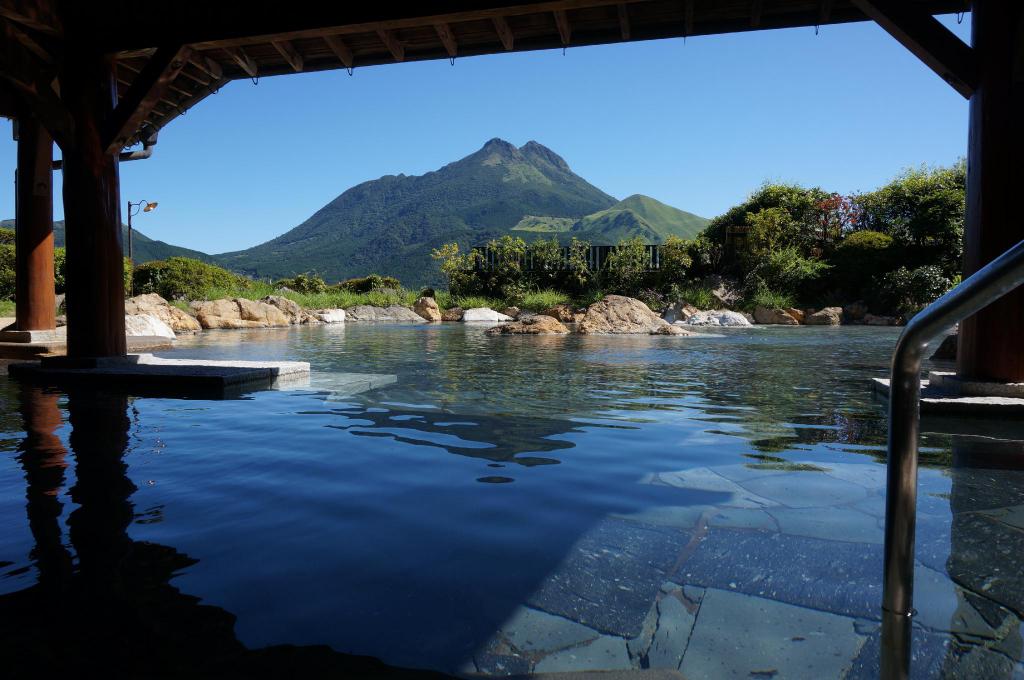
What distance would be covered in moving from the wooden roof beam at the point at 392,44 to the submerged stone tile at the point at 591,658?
18.5ft

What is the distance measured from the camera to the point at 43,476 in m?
2.98

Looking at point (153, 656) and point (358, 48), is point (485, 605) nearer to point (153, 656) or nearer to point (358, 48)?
point (153, 656)

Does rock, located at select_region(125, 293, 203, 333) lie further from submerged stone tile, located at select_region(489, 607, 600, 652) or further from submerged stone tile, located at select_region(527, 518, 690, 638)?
submerged stone tile, located at select_region(489, 607, 600, 652)

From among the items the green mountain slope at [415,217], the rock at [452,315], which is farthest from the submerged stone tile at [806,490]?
the green mountain slope at [415,217]

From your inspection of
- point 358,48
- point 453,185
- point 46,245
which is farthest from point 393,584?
point 453,185

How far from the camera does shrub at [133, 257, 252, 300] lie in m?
25.6

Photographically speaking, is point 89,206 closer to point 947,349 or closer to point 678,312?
point 947,349

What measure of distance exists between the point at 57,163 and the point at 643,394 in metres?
9.11

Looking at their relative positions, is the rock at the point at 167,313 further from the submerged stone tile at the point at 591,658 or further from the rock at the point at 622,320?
the submerged stone tile at the point at 591,658

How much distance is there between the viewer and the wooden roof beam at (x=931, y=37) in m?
4.54

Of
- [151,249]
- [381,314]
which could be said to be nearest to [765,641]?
[381,314]

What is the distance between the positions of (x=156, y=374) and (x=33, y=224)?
160 inches

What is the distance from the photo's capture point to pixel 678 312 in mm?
21797

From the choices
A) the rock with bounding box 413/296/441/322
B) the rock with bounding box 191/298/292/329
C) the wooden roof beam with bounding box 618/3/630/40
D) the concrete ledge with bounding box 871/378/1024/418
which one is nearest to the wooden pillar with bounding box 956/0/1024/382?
the concrete ledge with bounding box 871/378/1024/418
